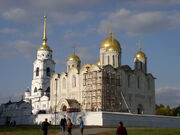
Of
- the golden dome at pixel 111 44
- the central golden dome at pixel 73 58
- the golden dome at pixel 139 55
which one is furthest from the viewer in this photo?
the central golden dome at pixel 73 58

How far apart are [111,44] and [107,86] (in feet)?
24.9

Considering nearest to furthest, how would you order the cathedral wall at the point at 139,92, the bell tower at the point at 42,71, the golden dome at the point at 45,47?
the cathedral wall at the point at 139,92 → the bell tower at the point at 42,71 → the golden dome at the point at 45,47

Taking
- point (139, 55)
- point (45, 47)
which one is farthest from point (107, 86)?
point (45, 47)

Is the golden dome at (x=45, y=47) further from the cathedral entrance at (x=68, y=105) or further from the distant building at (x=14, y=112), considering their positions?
the cathedral entrance at (x=68, y=105)

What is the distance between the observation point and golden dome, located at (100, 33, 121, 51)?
44.1 meters

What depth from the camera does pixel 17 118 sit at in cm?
4456

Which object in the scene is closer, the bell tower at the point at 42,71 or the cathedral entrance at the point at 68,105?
the cathedral entrance at the point at 68,105

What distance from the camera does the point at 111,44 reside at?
44500 mm

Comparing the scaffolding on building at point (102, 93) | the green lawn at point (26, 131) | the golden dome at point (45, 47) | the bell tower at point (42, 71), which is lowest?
the green lawn at point (26, 131)

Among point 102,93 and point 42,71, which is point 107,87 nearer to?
point 102,93

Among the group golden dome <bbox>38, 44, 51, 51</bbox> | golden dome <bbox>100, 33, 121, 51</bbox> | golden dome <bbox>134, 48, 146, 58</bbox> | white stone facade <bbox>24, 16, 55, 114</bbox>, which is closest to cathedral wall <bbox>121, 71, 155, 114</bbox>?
golden dome <bbox>134, 48, 146, 58</bbox>

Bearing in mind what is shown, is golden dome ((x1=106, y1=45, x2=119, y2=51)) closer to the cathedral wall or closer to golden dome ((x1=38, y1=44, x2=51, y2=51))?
the cathedral wall

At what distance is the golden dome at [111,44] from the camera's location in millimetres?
44062

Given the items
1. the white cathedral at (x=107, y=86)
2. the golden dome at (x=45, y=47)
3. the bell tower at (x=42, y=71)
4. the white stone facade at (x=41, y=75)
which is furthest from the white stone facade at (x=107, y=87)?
the golden dome at (x=45, y=47)
